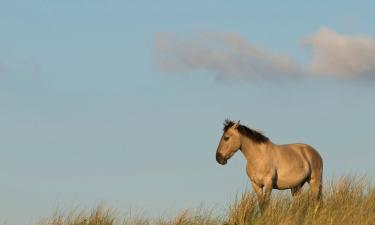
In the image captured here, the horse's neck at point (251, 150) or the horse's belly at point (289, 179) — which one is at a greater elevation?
the horse's neck at point (251, 150)

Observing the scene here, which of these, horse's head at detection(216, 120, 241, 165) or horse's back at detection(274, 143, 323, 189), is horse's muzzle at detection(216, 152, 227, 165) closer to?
horse's head at detection(216, 120, 241, 165)

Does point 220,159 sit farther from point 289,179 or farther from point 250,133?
point 289,179

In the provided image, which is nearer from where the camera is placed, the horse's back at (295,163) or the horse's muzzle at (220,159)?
the horse's muzzle at (220,159)

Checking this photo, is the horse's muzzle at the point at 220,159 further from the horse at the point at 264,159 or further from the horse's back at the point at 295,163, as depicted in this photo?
the horse's back at the point at 295,163

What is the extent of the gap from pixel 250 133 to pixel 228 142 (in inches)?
24.5

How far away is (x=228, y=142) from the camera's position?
21234 millimetres

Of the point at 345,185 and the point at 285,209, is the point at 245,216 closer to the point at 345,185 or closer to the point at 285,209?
the point at 285,209

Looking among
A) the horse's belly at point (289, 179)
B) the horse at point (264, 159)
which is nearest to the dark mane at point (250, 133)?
the horse at point (264, 159)

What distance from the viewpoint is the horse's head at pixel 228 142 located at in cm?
2117

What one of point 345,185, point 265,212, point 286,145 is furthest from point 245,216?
point 286,145

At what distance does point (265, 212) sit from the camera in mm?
17484

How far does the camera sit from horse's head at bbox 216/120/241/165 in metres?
21.2

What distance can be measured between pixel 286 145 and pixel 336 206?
157 inches

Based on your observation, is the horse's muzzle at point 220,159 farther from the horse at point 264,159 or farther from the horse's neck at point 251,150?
the horse's neck at point 251,150
